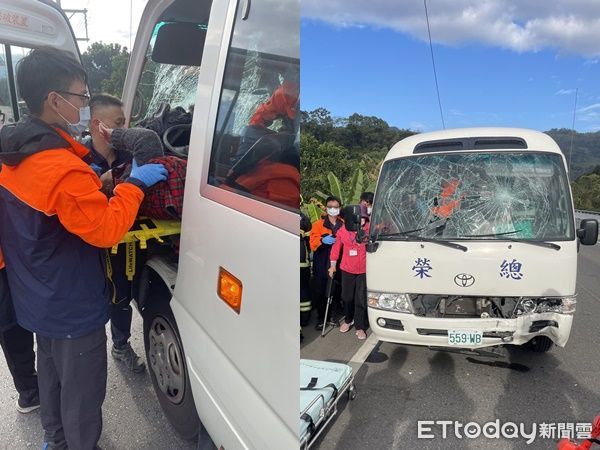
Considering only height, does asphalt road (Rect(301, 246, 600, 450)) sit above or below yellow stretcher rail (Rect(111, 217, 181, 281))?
below

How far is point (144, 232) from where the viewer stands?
1676 mm

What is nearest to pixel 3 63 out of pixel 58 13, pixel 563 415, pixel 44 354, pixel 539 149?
pixel 58 13

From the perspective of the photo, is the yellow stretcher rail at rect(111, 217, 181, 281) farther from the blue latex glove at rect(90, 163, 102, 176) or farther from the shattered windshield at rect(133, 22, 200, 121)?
the shattered windshield at rect(133, 22, 200, 121)

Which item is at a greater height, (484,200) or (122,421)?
(484,200)

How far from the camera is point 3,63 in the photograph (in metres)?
3.10

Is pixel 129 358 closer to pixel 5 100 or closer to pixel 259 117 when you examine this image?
pixel 259 117

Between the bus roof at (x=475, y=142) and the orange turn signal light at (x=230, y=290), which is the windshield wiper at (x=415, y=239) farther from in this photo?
the orange turn signal light at (x=230, y=290)

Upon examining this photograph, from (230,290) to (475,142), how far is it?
2118 millimetres

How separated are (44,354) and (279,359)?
1.33 metres

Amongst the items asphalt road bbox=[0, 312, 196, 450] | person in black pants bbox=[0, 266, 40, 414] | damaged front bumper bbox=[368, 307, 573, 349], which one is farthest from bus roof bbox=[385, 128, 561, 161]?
person in black pants bbox=[0, 266, 40, 414]

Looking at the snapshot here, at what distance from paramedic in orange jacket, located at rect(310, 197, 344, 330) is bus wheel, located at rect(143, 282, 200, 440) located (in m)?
0.79

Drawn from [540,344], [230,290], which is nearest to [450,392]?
[540,344]

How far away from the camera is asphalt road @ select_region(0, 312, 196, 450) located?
6.58 ft

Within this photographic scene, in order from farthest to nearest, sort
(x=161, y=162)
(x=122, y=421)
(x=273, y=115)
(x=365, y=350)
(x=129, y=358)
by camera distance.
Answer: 1. (x=365, y=350)
2. (x=129, y=358)
3. (x=122, y=421)
4. (x=161, y=162)
5. (x=273, y=115)
